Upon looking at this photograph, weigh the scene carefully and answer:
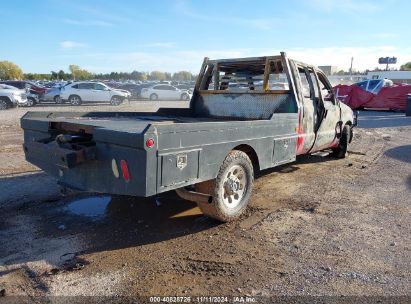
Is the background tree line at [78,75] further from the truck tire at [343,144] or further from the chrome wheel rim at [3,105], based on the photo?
the truck tire at [343,144]

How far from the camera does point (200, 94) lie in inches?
278

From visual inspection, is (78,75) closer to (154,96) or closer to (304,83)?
(154,96)

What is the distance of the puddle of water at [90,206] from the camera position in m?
4.87

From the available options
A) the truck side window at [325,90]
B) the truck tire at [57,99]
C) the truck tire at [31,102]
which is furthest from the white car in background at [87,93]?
the truck side window at [325,90]

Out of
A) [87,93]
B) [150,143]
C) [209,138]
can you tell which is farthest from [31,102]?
[150,143]

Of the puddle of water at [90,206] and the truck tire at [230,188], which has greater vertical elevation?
the truck tire at [230,188]

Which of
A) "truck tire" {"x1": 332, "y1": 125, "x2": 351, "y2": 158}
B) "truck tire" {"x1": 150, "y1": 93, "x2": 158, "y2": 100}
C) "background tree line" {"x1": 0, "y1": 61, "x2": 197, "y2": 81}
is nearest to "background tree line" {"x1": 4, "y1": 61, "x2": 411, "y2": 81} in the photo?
"background tree line" {"x1": 0, "y1": 61, "x2": 197, "y2": 81}

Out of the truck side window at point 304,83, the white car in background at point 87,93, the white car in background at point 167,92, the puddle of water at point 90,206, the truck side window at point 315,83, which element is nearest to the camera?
the puddle of water at point 90,206

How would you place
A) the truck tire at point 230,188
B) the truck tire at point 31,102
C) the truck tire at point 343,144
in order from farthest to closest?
the truck tire at point 31,102, the truck tire at point 343,144, the truck tire at point 230,188

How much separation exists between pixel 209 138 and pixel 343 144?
5399mm

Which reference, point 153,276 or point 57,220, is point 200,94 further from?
point 153,276

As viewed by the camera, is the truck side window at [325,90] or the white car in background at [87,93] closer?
the truck side window at [325,90]

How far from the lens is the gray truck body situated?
3.42 m

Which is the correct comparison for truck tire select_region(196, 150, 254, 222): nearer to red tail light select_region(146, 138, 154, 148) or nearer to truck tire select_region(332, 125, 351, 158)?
red tail light select_region(146, 138, 154, 148)
